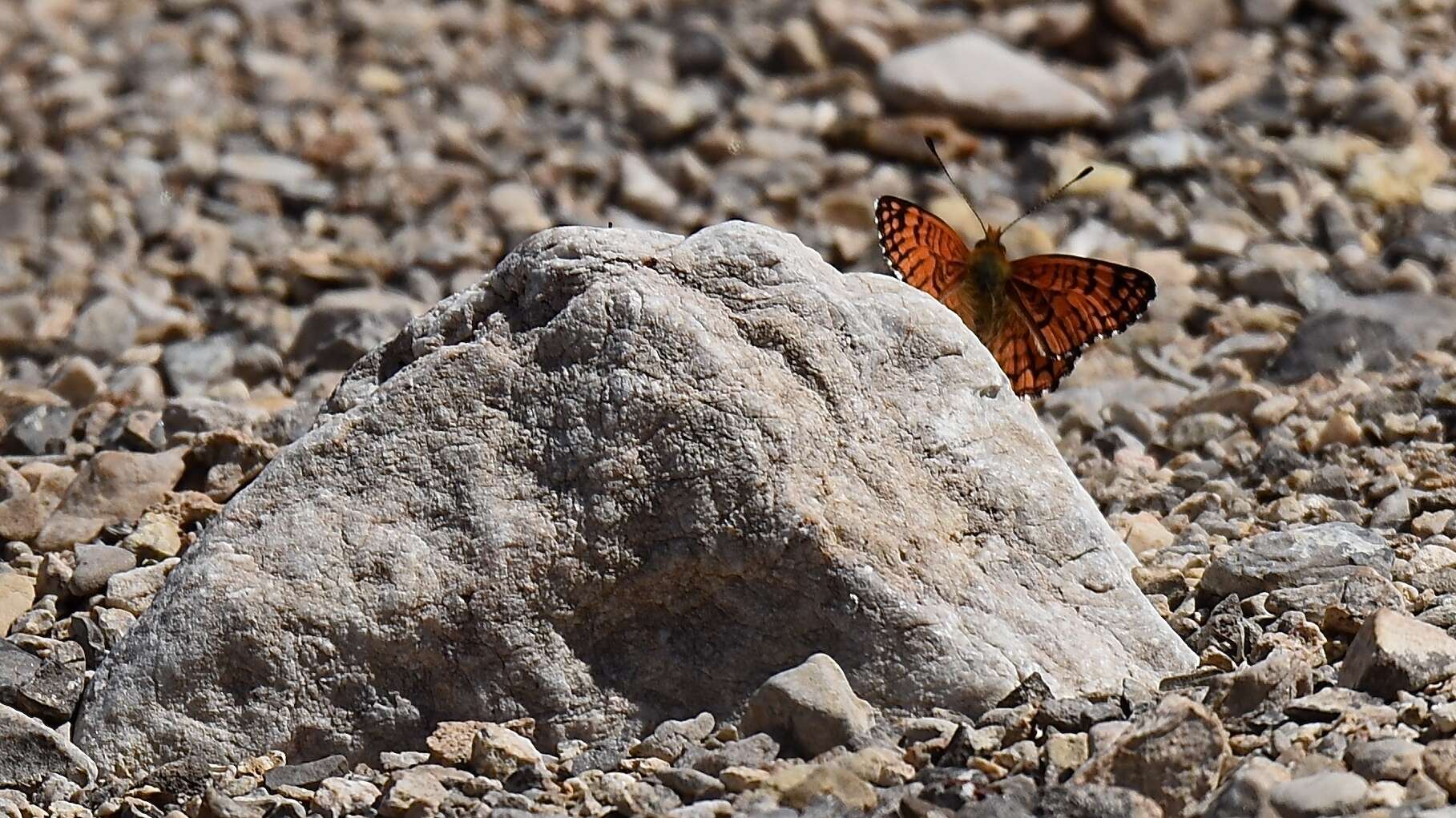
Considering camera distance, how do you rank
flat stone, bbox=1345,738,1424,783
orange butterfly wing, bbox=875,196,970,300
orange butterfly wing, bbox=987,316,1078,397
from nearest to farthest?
flat stone, bbox=1345,738,1424,783
orange butterfly wing, bbox=875,196,970,300
orange butterfly wing, bbox=987,316,1078,397

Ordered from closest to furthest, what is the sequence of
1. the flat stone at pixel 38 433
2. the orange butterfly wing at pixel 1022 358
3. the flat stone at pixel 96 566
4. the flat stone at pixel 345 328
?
1. the flat stone at pixel 96 566
2. the orange butterfly wing at pixel 1022 358
3. the flat stone at pixel 38 433
4. the flat stone at pixel 345 328

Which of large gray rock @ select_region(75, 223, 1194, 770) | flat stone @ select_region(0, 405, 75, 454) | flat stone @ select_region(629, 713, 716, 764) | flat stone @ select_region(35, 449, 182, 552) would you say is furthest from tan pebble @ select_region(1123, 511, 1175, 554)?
flat stone @ select_region(0, 405, 75, 454)

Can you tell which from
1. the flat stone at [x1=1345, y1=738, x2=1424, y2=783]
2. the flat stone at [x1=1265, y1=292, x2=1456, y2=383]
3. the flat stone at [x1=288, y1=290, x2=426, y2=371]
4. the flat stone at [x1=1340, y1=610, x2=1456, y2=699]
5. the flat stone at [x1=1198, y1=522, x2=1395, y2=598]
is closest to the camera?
the flat stone at [x1=1345, y1=738, x2=1424, y2=783]

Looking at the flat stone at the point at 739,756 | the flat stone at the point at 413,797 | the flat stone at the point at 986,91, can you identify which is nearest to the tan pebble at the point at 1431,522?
the flat stone at the point at 739,756

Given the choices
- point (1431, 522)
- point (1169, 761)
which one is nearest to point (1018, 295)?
point (1431, 522)

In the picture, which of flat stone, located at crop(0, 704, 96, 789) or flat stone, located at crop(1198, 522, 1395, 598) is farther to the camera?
flat stone, located at crop(1198, 522, 1395, 598)

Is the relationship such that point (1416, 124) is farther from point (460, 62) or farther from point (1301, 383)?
point (460, 62)

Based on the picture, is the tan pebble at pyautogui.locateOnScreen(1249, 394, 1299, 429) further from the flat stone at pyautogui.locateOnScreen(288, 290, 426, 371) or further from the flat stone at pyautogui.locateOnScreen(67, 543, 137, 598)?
the flat stone at pyautogui.locateOnScreen(67, 543, 137, 598)

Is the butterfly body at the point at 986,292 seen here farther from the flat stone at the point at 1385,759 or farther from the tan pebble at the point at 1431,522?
the flat stone at the point at 1385,759

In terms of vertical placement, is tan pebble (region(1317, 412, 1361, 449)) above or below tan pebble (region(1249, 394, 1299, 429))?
above
